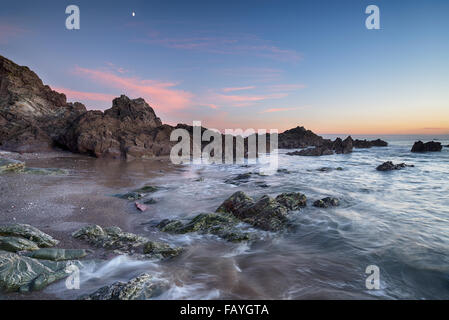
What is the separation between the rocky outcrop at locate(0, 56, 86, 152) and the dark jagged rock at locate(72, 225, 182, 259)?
840 inches

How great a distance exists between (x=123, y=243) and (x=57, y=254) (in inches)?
40.1

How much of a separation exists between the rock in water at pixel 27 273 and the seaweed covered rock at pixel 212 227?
7.61 feet

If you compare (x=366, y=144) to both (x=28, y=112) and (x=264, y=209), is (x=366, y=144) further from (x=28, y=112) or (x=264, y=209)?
(x=28, y=112)

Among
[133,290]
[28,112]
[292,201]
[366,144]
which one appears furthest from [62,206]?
[366,144]

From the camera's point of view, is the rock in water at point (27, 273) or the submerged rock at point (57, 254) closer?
the rock in water at point (27, 273)

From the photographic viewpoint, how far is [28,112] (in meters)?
23.9

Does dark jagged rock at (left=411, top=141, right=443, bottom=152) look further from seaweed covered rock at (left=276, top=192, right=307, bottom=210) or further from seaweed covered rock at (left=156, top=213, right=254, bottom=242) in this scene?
seaweed covered rock at (left=156, top=213, right=254, bottom=242)

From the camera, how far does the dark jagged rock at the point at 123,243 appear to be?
4094 mm

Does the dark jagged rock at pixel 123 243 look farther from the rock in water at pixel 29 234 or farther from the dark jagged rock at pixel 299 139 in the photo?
the dark jagged rock at pixel 299 139

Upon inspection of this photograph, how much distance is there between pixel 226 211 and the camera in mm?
6676

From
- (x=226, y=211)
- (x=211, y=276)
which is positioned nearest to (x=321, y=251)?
(x=211, y=276)

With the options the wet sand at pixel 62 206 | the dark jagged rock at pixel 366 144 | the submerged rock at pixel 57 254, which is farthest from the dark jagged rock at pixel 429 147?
the submerged rock at pixel 57 254

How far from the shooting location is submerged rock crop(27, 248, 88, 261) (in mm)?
3521
